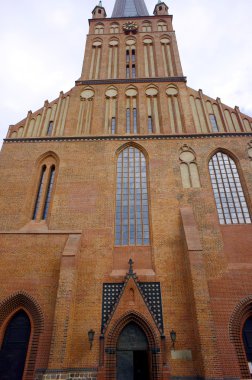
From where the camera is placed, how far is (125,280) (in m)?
11.2

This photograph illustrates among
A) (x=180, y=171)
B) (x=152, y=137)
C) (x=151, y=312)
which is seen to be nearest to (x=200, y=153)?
(x=180, y=171)

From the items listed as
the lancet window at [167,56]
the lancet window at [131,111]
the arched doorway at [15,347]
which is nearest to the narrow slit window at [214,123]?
the lancet window at [131,111]

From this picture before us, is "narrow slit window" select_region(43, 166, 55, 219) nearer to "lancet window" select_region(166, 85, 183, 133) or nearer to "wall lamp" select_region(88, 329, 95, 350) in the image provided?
"wall lamp" select_region(88, 329, 95, 350)

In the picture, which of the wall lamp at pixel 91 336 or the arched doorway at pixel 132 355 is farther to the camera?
the wall lamp at pixel 91 336

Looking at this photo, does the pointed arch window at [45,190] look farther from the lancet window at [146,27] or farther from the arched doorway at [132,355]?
the lancet window at [146,27]

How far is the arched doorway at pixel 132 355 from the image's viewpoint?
32.4 ft

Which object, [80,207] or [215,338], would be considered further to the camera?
[80,207]

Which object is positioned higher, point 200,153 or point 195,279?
point 200,153

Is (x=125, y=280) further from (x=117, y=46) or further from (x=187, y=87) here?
(x=117, y=46)

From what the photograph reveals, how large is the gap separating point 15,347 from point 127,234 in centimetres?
616

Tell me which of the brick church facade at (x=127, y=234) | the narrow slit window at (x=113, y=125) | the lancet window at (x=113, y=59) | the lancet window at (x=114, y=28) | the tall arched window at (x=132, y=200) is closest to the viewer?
the brick church facade at (x=127, y=234)

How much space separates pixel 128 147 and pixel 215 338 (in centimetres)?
1012

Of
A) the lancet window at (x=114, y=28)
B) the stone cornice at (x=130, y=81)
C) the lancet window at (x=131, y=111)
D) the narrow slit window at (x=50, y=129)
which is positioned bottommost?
the narrow slit window at (x=50, y=129)

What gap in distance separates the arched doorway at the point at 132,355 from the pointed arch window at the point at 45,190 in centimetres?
640
